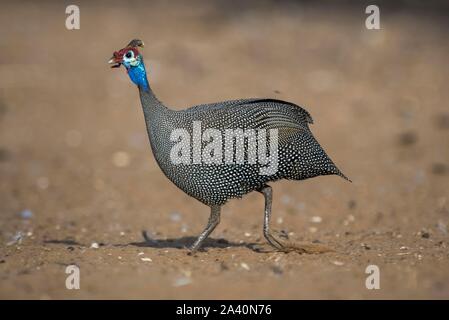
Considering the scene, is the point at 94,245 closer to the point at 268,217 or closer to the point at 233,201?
the point at 268,217

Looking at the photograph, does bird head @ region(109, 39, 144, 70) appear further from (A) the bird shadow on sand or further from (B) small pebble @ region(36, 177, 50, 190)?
(B) small pebble @ region(36, 177, 50, 190)

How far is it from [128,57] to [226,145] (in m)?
0.95

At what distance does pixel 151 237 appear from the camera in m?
6.32

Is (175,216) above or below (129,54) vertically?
below

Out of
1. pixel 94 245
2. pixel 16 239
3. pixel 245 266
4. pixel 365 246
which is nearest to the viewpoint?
pixel 245 266

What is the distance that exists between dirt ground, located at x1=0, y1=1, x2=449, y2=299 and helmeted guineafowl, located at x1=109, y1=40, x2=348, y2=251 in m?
0.56

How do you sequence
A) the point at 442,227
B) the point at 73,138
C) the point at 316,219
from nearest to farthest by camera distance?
the point at 442,227
the point at 316,219
the point at 73,138

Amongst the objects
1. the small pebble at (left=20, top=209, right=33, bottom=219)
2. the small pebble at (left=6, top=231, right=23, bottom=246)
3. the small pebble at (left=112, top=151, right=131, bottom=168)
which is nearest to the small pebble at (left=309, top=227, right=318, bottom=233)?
the small pebble at (left=6, top=231, right=23, bottom=246)

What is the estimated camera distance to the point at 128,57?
520 centimetres

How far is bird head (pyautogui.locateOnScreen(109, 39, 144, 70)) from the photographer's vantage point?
518cm

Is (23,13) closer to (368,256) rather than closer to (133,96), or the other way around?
(133,96)

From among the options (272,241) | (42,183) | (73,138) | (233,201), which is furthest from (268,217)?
(73,138)

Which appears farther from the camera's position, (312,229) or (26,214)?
(26,214)

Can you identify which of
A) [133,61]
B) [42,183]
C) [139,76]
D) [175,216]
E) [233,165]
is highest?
[133,61]
